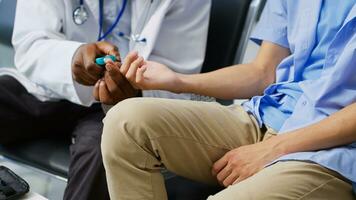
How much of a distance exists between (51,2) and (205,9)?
48cm

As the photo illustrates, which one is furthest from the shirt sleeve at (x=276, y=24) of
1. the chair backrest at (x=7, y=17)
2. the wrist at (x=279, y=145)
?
the chair backrest at (x=7, y=17)

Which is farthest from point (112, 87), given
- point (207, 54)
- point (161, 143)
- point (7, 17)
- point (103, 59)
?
point (7, 17)

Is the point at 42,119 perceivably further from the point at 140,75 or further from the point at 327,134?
the point at 327,134

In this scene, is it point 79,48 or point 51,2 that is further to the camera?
point 51,2

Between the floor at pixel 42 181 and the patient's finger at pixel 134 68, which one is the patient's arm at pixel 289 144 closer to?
the patient's finger at pixel 134 68

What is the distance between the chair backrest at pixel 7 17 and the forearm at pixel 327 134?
3.55 ft

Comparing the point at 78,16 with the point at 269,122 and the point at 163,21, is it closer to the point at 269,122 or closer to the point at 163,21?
the point at 163,21

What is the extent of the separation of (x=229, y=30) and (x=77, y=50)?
510 millimetres

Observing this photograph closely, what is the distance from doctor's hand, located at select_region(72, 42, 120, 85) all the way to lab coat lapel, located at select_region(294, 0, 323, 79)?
468 millimetres

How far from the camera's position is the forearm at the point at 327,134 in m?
0.98

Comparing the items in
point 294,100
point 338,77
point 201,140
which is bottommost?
point 201,140

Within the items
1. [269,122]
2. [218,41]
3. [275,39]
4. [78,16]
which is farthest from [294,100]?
[78,16]

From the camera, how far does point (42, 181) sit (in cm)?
142

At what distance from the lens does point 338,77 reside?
1.04 metres
